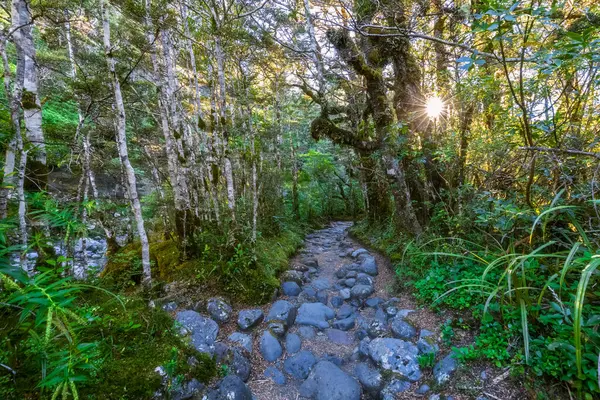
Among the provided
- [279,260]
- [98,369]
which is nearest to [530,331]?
[98,369]

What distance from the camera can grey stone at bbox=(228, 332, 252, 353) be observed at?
314 centimetres

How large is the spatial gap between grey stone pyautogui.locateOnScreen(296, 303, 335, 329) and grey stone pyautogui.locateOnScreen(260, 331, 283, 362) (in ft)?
1.96

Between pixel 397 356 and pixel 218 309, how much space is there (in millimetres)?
2436

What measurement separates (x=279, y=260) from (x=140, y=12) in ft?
15.8

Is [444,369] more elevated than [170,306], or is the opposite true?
[170,306]

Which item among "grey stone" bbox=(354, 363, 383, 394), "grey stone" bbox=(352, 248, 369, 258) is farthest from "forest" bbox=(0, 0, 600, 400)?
"grey stone" bbox=(352, 248, 369, 258)

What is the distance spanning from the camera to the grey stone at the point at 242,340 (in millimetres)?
3143

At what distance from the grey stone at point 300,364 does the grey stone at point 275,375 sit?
98 mm

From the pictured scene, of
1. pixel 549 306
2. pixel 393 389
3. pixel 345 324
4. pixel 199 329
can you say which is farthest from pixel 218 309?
pixel 549 306

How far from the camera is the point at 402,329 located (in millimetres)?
3105

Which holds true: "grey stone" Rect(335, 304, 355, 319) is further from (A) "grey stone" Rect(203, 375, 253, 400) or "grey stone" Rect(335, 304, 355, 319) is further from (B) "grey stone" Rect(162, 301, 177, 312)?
(B) "grey stone" Rect(162, 301, 177, 312)

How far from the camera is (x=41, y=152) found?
405cm

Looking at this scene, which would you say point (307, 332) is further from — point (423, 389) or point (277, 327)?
point (423, 389)

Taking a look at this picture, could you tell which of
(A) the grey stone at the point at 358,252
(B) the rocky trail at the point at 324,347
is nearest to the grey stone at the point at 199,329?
(B) the rocky trail at the point at 324,347
